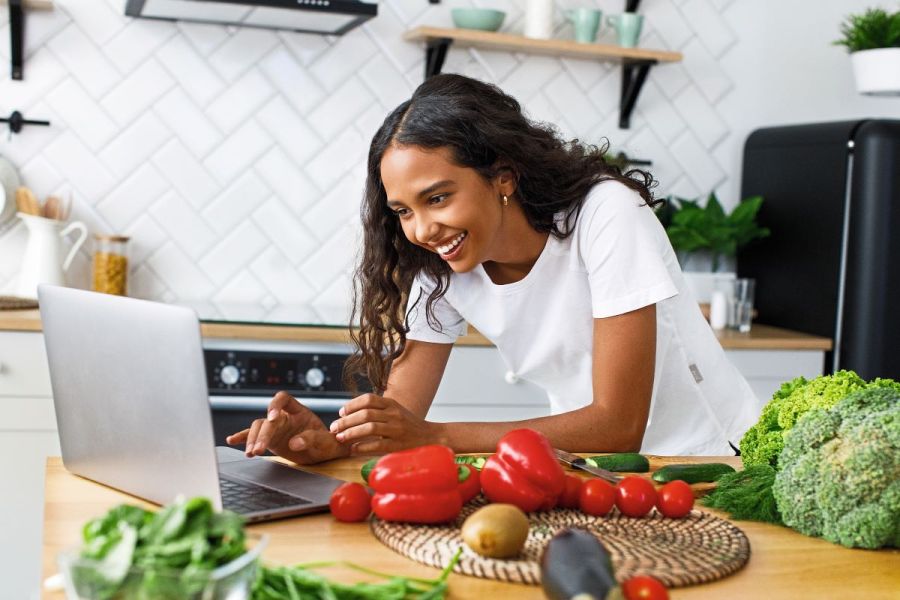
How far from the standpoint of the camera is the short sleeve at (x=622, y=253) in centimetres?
188

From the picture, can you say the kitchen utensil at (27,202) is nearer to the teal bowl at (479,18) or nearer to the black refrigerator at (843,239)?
the teal bowl at (479,18)

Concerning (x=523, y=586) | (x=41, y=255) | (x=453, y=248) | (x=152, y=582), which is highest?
(x=41, y=255)

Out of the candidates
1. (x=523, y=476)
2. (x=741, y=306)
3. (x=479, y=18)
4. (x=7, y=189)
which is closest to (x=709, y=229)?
(x=741, y=306)

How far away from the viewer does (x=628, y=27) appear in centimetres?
355

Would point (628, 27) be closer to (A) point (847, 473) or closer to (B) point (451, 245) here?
(B) point (451, 245)

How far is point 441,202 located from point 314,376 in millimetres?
1147

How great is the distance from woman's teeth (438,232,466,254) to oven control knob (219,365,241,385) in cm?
112

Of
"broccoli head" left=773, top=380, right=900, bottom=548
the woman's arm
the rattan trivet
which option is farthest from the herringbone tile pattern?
"broccoli head" left=773, top=380, right=900, bottom=548

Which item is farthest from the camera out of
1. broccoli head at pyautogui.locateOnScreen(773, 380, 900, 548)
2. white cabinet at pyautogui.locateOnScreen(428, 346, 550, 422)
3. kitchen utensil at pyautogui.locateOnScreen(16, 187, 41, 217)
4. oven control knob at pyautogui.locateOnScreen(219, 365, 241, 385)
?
kitchen utensil at pyautogui.locateOnScreen(16, 187, 41, 217)

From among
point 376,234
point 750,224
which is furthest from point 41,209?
point 750,224

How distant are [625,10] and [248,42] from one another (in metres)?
1.30

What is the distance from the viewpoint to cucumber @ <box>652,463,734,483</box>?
1.52 m

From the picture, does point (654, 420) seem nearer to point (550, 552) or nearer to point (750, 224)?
point (550, 552)

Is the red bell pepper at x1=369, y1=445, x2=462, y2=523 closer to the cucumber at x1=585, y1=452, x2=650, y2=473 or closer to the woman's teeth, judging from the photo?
the cucumber at x1=585, y1=452, x2=650, y2=473
